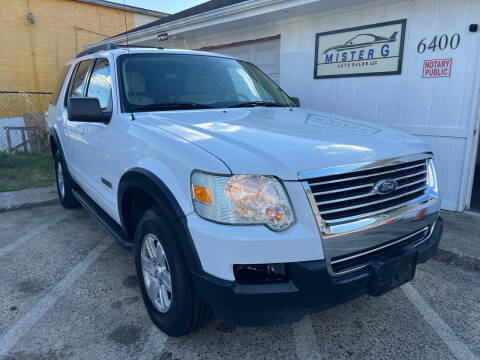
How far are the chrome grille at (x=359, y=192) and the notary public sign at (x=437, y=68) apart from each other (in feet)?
10.3

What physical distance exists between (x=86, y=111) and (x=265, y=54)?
4.98 meters

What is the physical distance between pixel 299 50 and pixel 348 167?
193 inches

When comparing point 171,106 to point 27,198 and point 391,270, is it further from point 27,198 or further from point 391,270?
point 27,198

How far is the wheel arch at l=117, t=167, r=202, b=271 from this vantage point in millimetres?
1986

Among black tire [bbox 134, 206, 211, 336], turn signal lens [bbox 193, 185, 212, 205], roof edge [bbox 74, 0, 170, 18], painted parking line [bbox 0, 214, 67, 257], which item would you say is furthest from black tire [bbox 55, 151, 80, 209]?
roof edge [bbox 74, 0, 170, 18]

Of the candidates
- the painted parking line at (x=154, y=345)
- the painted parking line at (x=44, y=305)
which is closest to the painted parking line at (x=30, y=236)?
the painted parking line at (x=44, y=305)

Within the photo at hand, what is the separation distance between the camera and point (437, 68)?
4.89 metres

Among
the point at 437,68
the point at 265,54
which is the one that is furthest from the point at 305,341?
the point at 265,54

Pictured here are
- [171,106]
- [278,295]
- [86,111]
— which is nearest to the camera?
[278,295]

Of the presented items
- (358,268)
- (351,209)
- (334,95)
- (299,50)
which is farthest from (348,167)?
(299,50)

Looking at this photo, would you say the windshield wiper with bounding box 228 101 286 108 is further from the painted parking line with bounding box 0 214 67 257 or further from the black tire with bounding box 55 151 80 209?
the painted parking line with bounding box 0 214 67 257

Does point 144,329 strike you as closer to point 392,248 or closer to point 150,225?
point 150,225

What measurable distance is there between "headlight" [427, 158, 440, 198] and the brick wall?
15069 mm

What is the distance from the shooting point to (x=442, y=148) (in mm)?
4973
